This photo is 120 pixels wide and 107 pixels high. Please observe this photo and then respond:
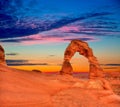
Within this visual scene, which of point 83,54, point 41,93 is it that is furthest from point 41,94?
point 83,54

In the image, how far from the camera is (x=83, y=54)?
97.5 ft

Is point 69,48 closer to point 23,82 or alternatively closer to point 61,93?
point 61,93

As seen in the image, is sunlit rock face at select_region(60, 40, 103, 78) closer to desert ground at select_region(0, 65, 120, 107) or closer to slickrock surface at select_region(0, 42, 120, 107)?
slickrock surface at select_region(0, 42, 120, 107)

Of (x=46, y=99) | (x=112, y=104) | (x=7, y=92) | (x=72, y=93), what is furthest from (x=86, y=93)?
(x=7, y=92)

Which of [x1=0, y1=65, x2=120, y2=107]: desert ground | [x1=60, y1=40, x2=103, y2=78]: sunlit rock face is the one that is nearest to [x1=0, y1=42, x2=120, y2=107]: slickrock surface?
[x1=0, y1=65, x2=120, y2=107]: desert ground

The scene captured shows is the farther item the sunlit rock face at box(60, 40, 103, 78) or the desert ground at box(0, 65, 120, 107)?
the sunlit rock face at box(60, 40, 103, 78)

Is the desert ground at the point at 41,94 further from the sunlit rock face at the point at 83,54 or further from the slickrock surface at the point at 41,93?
the sunlit rock face at the point at 83,54

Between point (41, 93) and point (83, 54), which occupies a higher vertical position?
point (41, 93)

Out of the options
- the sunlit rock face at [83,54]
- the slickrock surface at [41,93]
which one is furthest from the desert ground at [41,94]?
the sunlit rock face at [83,54]

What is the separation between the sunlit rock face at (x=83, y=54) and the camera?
29141mm

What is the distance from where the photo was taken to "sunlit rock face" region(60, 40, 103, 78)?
2914cm

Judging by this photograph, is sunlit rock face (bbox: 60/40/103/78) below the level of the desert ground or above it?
below

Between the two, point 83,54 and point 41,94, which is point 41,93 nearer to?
point 41,94

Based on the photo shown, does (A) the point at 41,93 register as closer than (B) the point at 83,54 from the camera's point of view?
Yes
